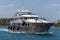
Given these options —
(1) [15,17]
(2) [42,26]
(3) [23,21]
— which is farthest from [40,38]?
(1) [15,17]

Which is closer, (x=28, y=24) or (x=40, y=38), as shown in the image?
(x=40, y=38)

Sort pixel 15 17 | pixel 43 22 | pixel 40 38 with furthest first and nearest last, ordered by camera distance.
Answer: pixel 15 17
pixel 43 22
pixel 40 38

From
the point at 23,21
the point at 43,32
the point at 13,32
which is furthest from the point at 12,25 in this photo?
the point at 43,32

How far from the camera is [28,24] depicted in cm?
8750

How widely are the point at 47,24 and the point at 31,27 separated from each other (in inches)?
193

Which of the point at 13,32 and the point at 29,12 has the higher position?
the point at 29,12

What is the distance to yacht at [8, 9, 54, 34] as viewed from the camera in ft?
278

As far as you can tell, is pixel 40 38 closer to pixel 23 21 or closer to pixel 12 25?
pixel 23 21

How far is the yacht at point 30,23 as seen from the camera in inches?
3337

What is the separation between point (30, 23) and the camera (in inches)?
3391

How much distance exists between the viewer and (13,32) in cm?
9838

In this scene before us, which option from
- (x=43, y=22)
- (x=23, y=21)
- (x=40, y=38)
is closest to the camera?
(x=40, y=38)

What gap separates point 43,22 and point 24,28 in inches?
304

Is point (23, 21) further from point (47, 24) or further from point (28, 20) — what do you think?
point (47, 24)
